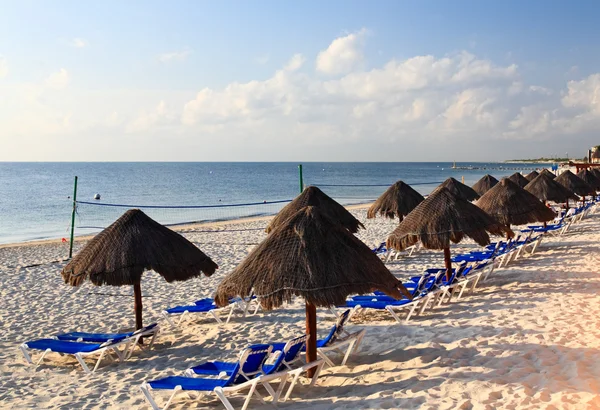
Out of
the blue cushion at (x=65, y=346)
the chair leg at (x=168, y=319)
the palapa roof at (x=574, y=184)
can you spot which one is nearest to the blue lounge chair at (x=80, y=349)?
the blue cushion at (x=65, y=346)

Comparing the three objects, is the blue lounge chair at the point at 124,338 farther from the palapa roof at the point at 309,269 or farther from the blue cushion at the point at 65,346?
the palapa roof at the point at 309,269

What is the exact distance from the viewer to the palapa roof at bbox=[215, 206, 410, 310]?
4762mm

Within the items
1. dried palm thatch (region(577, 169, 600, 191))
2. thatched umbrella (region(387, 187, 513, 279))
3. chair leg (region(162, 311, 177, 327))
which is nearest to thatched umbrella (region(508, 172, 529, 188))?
dried palm thatch (region(577, 169, 600, 191))

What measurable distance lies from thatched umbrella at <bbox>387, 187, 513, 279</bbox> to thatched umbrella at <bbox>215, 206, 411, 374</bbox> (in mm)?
3026

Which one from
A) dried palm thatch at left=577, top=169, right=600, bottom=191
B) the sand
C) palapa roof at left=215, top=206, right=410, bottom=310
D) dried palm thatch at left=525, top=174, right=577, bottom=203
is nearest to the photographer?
the sand

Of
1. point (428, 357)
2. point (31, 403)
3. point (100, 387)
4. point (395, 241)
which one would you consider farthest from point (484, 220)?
point (31, 403)

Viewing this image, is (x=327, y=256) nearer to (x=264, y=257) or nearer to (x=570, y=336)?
(x=264, y=257)

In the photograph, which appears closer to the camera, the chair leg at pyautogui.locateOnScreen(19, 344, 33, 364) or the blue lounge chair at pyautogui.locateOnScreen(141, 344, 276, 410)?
the blue lounge chair at pyautogui.locateOnScreen(141, 344, 276, 410)

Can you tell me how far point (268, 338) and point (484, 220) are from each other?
12.3 feet

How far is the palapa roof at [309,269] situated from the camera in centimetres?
476

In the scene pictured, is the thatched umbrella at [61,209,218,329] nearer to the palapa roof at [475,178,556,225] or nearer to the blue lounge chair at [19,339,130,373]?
the blue lounge chair at [19,339,130,373]

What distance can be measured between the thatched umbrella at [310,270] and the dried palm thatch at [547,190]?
41.3 feet

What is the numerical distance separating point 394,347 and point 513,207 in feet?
21.5

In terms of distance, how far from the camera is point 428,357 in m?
5.48
